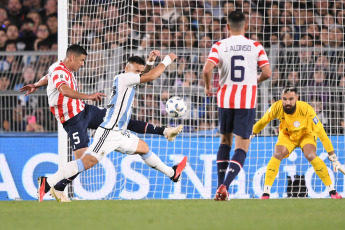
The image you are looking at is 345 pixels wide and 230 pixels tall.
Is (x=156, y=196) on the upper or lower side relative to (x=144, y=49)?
lower

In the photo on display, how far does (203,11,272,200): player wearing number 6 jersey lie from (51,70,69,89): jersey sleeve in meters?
1.75

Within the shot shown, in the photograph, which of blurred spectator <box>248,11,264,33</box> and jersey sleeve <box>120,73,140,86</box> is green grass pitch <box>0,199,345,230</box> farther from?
blurred spectator <box>248,11,264,33</box>

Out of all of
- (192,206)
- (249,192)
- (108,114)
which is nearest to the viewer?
(192,206)

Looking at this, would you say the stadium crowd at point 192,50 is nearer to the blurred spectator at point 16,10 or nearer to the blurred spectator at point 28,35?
the blurred spectator at point 28,35

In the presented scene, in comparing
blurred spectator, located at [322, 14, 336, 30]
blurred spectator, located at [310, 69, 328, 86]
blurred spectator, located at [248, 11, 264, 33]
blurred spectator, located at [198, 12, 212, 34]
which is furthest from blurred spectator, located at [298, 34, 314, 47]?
blurred spectator, located at [198, 12, 212, 34]

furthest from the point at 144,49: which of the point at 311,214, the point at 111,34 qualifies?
the point at 311,214

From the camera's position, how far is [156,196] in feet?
33.4

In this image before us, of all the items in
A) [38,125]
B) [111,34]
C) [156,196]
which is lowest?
[156,196]

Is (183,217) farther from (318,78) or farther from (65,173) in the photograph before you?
(318,78)

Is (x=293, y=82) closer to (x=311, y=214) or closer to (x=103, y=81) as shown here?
(x=103, y=81)

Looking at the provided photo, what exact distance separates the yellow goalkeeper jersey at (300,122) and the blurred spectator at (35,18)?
6207 millimetres

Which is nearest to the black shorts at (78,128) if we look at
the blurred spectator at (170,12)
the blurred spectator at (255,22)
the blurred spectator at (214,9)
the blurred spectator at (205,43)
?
the blurred spectator at (170,12)

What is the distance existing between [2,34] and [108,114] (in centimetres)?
623

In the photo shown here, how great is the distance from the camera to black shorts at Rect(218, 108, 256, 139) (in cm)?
718
